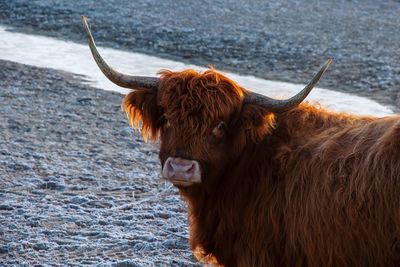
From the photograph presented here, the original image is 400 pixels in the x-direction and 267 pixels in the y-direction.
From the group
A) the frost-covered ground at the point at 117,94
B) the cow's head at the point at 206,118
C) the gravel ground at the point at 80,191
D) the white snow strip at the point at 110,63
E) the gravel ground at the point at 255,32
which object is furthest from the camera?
the gravel ground at the point at 255,32

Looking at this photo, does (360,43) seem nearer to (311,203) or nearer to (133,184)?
(133,184)

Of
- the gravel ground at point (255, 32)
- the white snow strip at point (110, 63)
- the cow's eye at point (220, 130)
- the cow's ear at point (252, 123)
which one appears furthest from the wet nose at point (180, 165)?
the gravel ground at point (255, 32)

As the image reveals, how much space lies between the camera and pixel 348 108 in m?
Answer: 11.9

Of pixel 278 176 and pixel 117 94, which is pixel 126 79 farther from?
pixel 117 94

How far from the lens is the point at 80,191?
7.61 metres

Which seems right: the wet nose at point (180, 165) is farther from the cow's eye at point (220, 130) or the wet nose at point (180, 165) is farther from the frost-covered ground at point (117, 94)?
the frost-covered ground at point (117, 94)

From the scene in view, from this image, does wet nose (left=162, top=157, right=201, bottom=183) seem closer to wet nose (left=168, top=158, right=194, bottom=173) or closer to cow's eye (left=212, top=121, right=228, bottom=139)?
wet nose (left=168, top=158, right=194, bottom=173)

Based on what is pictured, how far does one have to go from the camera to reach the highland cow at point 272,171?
4688mm

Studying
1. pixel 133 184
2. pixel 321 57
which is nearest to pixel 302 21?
pixel 321 57

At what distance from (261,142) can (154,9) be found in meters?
15.3

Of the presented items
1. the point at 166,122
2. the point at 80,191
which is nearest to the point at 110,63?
the point at 80,191

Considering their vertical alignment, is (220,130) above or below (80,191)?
above

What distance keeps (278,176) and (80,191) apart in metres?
2.91

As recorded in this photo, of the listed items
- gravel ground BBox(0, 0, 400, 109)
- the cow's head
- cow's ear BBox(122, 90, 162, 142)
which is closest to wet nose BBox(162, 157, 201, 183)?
the cow's head
